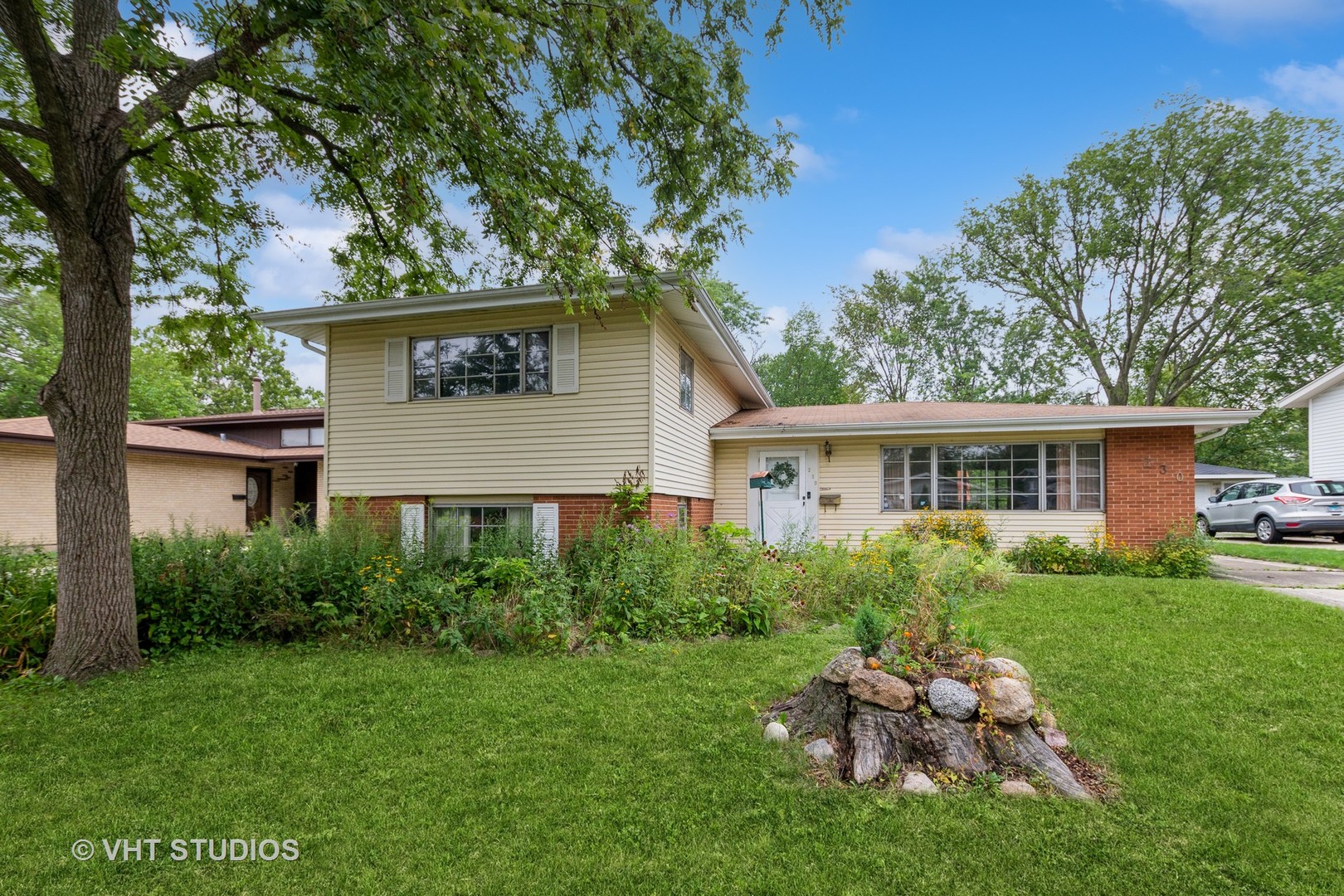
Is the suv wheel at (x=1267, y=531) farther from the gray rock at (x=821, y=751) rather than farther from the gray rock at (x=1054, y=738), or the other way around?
the gray rock at (x=821, y=751)

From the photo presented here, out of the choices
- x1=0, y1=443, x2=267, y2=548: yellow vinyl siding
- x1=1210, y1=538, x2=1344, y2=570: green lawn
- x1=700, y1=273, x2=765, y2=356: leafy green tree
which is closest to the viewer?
x1=1210, y1=538, x2=1344, y2=570: green lawn

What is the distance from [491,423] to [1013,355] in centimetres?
2496

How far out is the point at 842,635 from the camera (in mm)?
5492

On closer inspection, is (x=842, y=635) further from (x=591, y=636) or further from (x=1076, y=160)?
(x=1076, y=160)

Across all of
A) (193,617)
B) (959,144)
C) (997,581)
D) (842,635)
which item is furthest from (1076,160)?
(193,617)

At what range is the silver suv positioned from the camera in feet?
45.1

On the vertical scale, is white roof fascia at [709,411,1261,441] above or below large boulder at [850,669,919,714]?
above

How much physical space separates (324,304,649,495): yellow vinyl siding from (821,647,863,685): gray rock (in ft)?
15.2

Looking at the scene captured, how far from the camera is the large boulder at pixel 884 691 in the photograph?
122 inches

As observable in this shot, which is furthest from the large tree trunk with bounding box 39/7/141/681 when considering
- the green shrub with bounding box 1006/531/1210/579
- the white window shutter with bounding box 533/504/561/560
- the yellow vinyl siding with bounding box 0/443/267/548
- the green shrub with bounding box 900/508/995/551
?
the green shrub with bounding box 1006/531/1210/579

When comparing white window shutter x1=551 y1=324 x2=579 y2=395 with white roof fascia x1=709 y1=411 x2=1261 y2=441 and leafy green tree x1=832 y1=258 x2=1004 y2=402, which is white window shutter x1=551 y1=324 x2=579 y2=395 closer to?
white roof fascia x1=709 y1=411 x2=1261 y2=441

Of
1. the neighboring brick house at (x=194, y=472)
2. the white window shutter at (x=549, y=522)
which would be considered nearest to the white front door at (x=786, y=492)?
the white window shutter at (x=549, y=522)

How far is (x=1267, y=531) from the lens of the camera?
14930 millimetres

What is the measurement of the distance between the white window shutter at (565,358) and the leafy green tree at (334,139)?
73.9 inches
